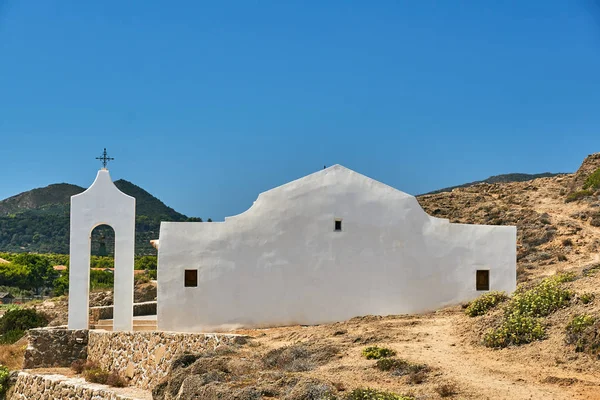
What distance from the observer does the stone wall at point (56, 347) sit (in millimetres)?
19609

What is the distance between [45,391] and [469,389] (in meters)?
12.0

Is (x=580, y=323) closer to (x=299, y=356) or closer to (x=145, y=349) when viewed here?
(x=299, y=356)

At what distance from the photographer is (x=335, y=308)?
19.5 m

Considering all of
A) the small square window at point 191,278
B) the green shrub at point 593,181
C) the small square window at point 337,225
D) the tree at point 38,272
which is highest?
the green shrub at point 593,181

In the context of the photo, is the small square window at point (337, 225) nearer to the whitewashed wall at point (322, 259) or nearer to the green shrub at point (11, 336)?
the whitewashed wall at point (322, 259)

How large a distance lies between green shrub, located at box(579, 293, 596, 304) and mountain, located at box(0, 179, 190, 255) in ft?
188

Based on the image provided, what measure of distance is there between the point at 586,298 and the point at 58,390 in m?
12.6

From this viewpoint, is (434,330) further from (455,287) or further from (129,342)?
(129,342)

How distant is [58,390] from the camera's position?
17.3 m

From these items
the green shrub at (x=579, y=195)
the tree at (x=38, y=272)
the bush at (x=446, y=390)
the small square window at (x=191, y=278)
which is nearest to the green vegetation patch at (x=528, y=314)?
the bush at (x=446, y=390)

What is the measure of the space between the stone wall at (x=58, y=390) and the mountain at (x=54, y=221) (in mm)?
48862

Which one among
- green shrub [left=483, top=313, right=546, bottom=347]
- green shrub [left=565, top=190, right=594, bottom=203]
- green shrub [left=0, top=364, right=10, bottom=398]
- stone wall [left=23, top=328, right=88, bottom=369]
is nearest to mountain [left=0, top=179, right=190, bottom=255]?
green shrub [left=565, top=190, right=594, bottom=203]

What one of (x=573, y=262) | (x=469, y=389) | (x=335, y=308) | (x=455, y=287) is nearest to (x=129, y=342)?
(x=335, y=308)

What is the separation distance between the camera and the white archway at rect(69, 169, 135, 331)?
63.4ft
